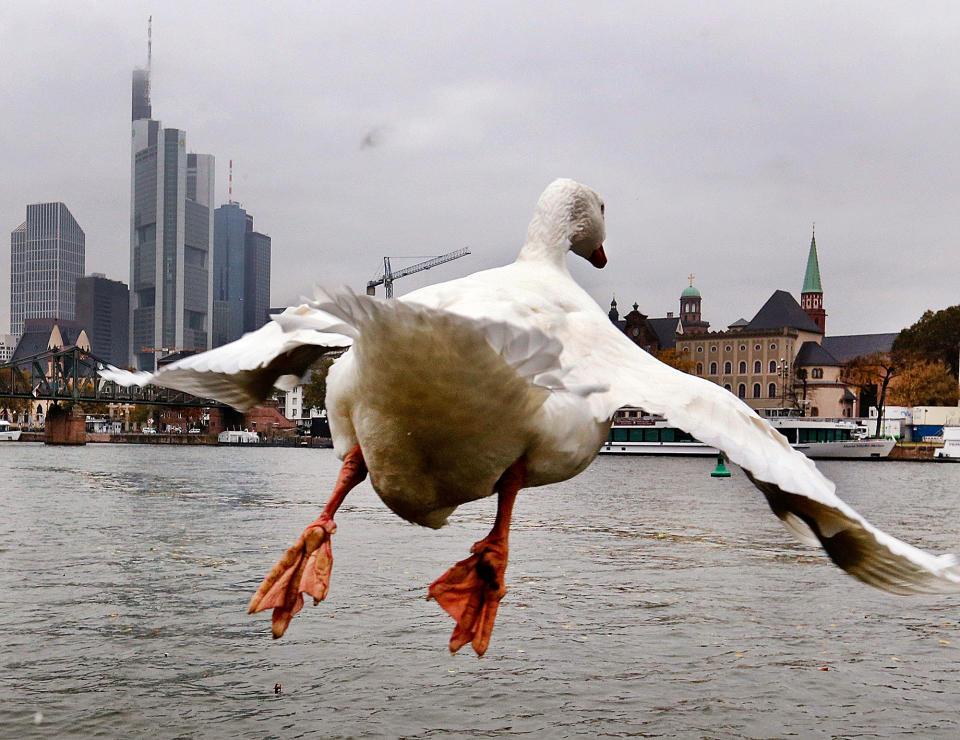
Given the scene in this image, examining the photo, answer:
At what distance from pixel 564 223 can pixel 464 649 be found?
608 inches

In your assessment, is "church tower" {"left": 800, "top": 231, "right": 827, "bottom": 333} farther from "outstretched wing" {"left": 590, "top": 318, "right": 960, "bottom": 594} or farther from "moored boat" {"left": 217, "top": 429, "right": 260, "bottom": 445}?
"outstretched wing" {"left": 590, "top": 318, "right": 960, "bottom": 594}

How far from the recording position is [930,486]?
62.5 metres

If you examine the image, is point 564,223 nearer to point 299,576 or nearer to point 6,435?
point 299,576

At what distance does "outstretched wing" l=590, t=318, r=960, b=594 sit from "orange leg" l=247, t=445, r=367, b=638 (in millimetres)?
1032

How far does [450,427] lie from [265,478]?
217 feet

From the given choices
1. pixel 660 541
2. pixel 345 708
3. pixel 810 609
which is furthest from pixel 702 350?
pixel 345 708

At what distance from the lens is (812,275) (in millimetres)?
187375

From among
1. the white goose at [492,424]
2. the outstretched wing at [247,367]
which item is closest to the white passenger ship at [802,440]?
the outstretched wing at [247,367]

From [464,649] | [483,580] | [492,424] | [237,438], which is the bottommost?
[464,649]

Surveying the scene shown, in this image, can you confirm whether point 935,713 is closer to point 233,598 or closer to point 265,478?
point 233,598

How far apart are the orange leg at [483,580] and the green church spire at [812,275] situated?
191343 mm

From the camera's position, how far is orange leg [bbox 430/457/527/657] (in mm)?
3566

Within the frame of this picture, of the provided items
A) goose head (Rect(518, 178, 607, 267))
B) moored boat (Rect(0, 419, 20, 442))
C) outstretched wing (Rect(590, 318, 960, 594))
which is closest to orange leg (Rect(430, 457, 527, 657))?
outstretched wing (Rect(590, 318, 960, 594))

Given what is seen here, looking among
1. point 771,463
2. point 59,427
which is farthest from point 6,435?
point 771,463
